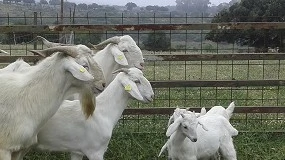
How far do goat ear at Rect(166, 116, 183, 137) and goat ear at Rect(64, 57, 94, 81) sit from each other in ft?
4.00

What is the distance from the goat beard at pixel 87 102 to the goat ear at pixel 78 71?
255mm

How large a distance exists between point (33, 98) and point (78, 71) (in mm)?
543

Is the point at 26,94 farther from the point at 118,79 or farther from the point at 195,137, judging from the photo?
the point at 195,137

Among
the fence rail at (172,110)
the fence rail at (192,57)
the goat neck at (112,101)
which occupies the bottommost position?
the fence rail at (172,110)

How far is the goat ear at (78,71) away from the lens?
17.1ft

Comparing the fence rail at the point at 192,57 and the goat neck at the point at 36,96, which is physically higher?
the fence rail at the point at 192,57

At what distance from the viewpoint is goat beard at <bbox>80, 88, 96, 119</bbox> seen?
18.0 ft

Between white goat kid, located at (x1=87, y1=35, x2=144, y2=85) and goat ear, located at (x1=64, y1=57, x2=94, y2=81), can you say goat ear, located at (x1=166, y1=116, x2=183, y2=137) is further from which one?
goat ear, located at (x1=64, y1=57, x2=94, y2=81)

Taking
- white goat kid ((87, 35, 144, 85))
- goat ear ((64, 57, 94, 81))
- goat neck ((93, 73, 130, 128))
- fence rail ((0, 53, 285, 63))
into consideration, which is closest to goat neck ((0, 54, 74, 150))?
goat ear ((64, 57, 94, 81))

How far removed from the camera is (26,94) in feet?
17.8

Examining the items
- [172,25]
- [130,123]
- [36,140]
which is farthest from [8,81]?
[130,123]

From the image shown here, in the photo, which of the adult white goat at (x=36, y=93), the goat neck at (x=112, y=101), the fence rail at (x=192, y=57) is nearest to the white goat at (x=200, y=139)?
the goat neck at (x=112, y=101)

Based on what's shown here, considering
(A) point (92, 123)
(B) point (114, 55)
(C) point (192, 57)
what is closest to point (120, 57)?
(B) point (114, 55)

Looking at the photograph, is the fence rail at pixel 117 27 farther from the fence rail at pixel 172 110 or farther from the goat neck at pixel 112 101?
the goat neck at pixel 112 101
